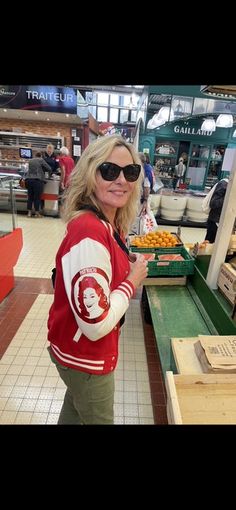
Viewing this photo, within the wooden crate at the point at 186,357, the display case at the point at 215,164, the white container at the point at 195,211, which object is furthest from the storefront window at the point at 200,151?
the wooden crate at the point at 186,357

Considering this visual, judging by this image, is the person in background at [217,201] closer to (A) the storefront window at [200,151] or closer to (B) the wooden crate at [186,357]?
(B) the wooden crate at [186,357]

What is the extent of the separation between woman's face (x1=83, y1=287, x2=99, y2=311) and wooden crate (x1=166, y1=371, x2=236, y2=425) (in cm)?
65

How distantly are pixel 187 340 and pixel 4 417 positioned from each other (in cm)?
148

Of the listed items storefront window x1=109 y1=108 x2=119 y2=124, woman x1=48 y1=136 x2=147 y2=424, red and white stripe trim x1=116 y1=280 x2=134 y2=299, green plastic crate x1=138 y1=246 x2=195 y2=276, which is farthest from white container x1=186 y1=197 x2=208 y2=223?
storefront window x1=109 y1=108 x2=119 y2=124

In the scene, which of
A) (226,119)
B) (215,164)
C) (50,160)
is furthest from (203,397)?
(215,164)

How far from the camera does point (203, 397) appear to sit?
144 centimetres

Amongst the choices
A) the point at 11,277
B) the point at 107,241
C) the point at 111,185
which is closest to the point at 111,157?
the point at 111,185

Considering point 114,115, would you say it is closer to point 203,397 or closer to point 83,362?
point 203,397

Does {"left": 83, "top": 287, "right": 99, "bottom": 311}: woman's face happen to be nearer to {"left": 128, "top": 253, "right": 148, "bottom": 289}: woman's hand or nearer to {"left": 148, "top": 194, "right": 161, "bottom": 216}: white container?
{"left": 128, "top": 253, "right": 148, "bottom": 289}: woman's hand

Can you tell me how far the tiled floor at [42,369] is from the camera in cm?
222

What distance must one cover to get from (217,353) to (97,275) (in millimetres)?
1021

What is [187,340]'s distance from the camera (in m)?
1.90

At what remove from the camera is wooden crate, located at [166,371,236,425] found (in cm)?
134
